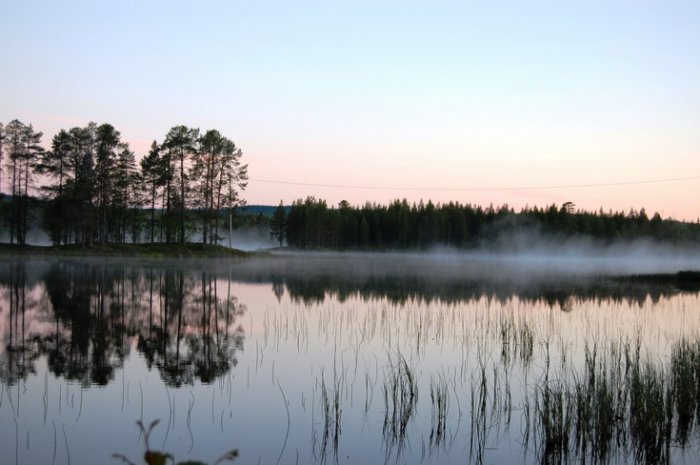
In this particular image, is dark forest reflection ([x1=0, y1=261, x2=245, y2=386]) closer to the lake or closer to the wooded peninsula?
the lake

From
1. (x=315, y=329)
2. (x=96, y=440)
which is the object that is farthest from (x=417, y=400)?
(x=315, y=329)

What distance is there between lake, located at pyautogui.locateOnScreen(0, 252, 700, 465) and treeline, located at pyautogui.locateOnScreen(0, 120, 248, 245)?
4015 cm

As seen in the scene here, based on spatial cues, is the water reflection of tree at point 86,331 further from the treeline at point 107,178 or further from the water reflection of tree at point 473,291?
the treeline at point 107,178

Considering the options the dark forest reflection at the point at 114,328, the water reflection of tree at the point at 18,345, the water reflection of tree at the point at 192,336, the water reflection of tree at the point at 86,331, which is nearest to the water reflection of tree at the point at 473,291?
the water reflection of tree at the point at 192,336

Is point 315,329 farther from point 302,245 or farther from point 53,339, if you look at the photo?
point 302,245

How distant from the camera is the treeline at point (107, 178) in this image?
203 feet

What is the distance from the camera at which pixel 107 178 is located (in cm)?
6250

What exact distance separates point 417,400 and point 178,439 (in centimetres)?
437

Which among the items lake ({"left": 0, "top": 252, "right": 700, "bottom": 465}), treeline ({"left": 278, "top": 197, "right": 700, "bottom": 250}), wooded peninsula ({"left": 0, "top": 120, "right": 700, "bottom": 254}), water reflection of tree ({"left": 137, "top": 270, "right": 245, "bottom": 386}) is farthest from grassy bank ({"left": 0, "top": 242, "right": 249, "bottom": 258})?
treeline ({"left": 278, "top": 197, "right": 700, "bottom": 250})

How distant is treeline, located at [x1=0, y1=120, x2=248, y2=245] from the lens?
61.9m

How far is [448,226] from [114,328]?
117277 millimetres

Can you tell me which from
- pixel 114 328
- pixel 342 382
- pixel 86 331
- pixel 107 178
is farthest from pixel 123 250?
pixel 342 382

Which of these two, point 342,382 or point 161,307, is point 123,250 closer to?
point 161,307

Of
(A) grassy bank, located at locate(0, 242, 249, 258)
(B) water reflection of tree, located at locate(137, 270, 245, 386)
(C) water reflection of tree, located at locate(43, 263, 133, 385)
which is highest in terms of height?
(A) grassy bank, located at locate(0, 242, 249, 258)
